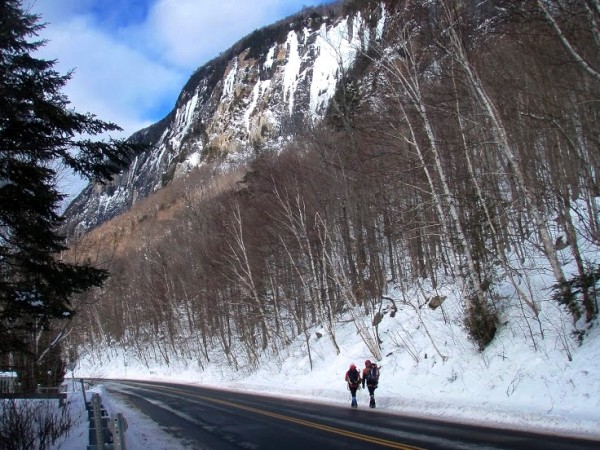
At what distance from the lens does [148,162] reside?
538ft

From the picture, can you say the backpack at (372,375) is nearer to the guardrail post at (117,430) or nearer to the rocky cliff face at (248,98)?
the guardrail post at (117,430)

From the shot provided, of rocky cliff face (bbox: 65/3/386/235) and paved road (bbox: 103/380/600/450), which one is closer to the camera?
paved road (bbox: 103/380/600/450)

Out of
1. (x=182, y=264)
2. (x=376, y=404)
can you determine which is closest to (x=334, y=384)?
(x=376, y=404)

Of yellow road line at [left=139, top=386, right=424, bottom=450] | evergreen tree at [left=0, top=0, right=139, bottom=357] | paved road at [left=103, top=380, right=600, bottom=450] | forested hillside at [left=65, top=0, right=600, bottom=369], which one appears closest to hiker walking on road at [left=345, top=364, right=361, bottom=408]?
paved road at [left=103, top=380, right=600, bottom=450]

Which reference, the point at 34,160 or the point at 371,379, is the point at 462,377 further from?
the point at 34,160

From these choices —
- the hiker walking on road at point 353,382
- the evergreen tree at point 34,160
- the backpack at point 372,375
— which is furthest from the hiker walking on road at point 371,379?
the evergreen tree at point 34,160

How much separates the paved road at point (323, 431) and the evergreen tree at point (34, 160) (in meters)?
4.44

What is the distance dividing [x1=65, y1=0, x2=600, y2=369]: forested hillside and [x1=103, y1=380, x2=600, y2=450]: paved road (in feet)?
13.1

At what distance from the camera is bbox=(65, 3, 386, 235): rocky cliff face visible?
106 m

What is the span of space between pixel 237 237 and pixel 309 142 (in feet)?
21.7

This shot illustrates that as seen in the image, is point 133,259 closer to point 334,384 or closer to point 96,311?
point 96,311

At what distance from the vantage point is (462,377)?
1423cm

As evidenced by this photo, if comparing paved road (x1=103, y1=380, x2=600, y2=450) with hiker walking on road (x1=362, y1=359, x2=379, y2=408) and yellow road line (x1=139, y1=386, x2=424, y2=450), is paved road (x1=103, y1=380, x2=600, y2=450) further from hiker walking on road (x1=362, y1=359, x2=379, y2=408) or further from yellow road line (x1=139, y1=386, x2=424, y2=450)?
hiker walking on road (x1=362, y1=359, x2=379, y2=408)

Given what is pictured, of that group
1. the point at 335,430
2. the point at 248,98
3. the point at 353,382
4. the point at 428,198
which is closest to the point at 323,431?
the point at 335,430
